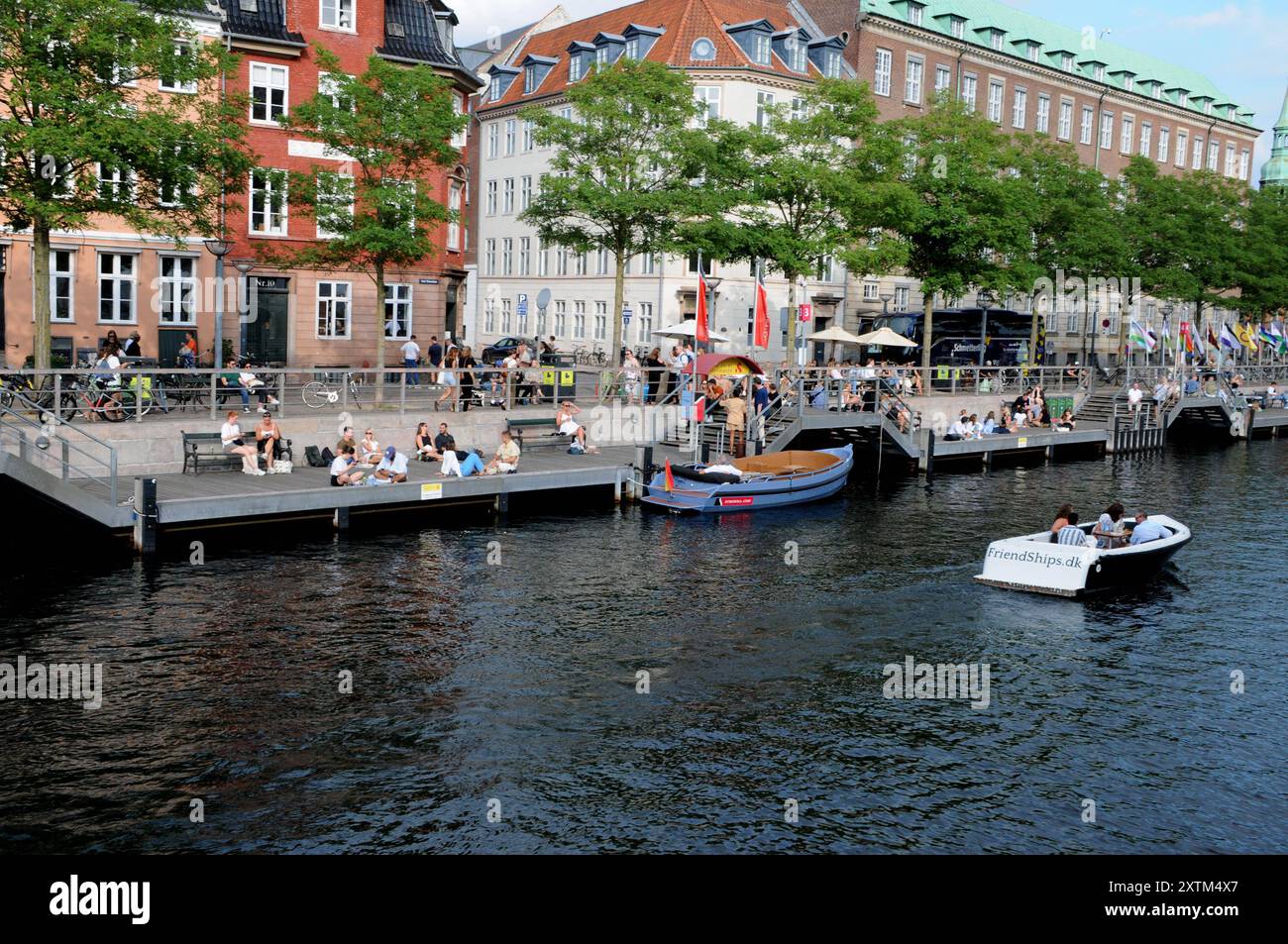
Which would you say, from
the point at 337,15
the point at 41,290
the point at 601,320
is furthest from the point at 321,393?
the point at 601,320

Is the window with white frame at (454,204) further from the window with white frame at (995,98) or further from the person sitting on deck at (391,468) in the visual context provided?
the window with white frame at (995,98)

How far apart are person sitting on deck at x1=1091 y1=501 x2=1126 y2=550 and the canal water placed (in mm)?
1213

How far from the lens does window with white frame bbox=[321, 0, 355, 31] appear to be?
46.2 metres

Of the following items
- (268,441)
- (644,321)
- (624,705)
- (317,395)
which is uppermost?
(644,321)

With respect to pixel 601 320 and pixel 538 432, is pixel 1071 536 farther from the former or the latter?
pixel 601 320

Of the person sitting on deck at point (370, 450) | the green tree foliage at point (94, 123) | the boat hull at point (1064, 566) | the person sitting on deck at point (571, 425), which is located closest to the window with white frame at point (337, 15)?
the green tree foliage at point (94, 123)

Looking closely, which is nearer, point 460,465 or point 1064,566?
point 1064,566

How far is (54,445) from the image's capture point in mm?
27031

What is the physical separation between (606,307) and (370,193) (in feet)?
124

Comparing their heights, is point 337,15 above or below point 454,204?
above

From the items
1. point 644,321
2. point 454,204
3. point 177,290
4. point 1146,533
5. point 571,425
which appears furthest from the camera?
point 644,321

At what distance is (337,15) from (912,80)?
38977 millimetres
